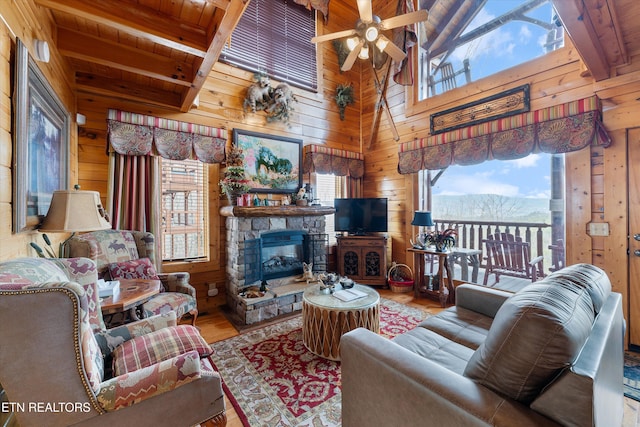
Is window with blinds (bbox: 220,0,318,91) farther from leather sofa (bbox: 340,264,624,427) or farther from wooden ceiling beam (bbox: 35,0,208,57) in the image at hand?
leather sofa (bbox: 340,264,624,427)

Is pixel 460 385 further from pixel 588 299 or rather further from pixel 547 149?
pixel 547 149

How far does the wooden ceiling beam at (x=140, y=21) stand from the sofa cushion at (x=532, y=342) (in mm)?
2713

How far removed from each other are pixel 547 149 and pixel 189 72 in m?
3.92

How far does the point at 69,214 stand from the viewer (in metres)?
1.58

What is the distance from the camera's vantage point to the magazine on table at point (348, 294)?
7.74ft

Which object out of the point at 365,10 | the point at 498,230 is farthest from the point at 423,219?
the point at 365,10

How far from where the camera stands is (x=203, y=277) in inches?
135

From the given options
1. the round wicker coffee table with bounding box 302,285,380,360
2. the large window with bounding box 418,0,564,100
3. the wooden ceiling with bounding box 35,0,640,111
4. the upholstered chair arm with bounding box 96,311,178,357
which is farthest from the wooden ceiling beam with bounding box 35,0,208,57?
the large window with bounding box 418,0,564,100

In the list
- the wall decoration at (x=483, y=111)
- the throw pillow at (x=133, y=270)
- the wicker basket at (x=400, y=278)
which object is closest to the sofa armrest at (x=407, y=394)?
the throw pillow at (x=133, y=270)

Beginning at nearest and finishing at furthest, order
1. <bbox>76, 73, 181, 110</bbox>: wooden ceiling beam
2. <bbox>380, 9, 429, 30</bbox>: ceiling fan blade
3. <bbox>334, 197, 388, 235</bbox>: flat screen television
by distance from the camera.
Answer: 1. <bbox>380, 9, 429, 30</bbox>: ceiling fan blade
2. <bbox>76, 73, 181, 110</bbox>: wooden ceiling beam
3. <bbox>334, 197, 388, 235</bbox>: flat screen television

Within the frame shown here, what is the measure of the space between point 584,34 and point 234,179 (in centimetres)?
345

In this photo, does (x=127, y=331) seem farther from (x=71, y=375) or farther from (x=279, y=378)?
(x=279, y=378)

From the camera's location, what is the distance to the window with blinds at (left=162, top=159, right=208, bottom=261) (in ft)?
11.4

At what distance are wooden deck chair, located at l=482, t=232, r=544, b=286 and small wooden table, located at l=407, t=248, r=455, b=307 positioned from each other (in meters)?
0.59
